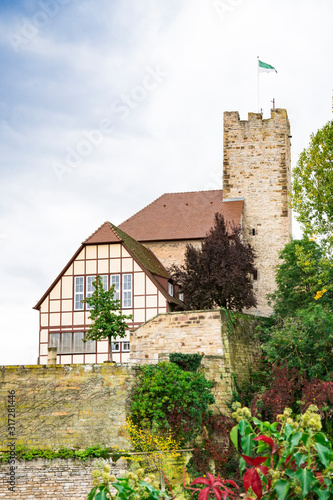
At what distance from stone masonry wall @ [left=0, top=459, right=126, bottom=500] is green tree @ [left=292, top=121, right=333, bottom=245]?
30.4 ft

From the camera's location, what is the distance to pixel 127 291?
26531mm

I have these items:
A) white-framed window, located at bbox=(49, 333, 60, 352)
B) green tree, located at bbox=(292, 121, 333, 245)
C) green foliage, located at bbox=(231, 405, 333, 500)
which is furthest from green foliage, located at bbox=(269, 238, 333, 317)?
green foliage, located at bbox=(231, 405, 333, 500)

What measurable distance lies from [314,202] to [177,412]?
797cm

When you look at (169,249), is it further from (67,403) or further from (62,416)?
(62,416)

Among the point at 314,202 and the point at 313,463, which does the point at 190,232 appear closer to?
the point at 314,202

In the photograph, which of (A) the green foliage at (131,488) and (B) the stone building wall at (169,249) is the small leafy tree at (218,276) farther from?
(A) the green foliage at (131,488)

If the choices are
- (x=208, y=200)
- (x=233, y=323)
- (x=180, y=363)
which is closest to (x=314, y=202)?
(x=233, y=323)

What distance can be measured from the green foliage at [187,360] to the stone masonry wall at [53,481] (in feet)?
10.5

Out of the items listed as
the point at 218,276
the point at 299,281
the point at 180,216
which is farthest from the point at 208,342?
the point at 180,216

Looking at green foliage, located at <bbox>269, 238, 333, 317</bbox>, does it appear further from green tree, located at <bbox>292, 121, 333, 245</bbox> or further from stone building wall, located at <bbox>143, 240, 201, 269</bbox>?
stone building wall, located at <bbox>143, 240, 201, 269</bbox>

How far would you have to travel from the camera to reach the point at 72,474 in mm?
14766

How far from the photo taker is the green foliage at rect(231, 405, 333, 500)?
4.05m

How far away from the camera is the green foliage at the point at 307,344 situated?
19328 mm

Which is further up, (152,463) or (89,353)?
(89,353)
